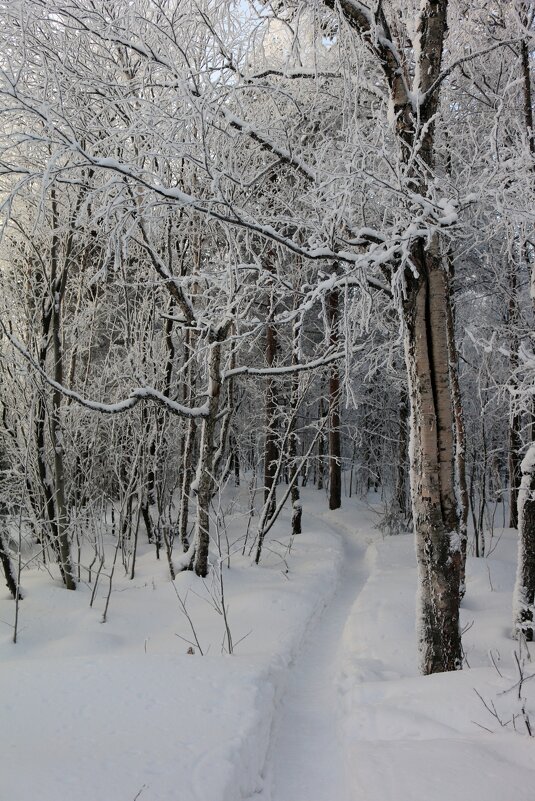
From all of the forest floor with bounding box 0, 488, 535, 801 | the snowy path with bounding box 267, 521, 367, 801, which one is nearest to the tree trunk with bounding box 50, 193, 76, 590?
the forest floor with bounding box 0, 488, 535, 801

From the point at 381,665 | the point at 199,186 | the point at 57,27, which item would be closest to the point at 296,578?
the point at 381,665

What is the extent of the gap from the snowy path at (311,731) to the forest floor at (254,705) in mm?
16

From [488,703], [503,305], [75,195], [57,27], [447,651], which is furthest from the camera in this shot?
[503,305]

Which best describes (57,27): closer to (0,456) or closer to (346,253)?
(346,253)

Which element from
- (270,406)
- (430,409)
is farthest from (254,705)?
(270,406)

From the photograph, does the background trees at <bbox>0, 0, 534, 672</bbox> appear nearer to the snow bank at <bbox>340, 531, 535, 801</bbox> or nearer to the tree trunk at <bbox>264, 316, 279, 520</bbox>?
the snow bank at <bbox>340, 531, 535, 801</bbox>

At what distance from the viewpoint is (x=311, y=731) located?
420 centimetres

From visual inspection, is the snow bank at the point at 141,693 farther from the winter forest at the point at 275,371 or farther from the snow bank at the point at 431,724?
the snow bank at the point at 431,724

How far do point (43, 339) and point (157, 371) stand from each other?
7.28ft

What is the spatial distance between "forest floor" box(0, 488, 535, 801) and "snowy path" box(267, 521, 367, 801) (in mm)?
16

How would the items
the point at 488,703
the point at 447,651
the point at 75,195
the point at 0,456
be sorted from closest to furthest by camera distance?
1. the point at 488,703
2. the point at 447,651
3. the point at 75,195
4. the point at 0,456

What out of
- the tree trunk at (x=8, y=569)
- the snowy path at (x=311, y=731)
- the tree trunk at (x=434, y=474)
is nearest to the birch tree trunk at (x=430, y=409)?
the tree trunk at (x=434, y=474)

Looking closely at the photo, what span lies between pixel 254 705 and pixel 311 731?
0.56 meters

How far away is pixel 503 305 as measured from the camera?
503 inches
